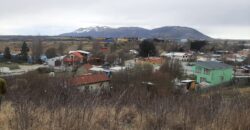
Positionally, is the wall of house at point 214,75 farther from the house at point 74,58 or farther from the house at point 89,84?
the house at point 89,84

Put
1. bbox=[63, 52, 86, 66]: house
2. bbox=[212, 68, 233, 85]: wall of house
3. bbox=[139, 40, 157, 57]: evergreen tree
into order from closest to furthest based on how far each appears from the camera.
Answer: bbox=[212, 68, 233, 85]: wall of house
bbox=[63, 52, 86, 66]: house
bbox=[139, 40, 157, 57]: evergreen tree

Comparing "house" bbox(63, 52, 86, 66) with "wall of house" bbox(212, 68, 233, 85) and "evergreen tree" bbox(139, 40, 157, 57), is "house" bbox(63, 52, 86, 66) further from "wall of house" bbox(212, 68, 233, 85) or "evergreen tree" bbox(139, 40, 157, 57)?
"wall of house" bbox(212, 68, 233, 85)

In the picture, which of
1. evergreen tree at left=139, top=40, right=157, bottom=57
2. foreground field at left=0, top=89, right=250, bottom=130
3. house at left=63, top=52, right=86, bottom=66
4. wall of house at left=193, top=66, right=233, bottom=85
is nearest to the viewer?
foreground field at left=0, top=89, right=250, bottom=130

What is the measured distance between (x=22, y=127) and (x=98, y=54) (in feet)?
214

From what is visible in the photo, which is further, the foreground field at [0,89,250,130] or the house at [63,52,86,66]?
the house at [63,52,86,66]

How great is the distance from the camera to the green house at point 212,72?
45.9 metres

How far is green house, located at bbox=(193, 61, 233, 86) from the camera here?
45.9 m

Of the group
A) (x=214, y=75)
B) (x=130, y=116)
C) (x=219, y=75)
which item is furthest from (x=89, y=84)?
(x=219, y=75)

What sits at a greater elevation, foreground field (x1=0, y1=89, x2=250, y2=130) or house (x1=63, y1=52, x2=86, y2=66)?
foreground field (x1=0, y1=89, x2=250, y2=130)

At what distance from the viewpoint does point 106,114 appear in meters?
3.84

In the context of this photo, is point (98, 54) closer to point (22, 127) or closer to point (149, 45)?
point (149, 45)

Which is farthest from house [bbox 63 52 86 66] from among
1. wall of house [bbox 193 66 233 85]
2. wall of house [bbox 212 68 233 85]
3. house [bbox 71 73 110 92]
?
house [bbox 71 73 110 92]

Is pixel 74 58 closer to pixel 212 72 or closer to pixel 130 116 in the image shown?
pixel 212 72

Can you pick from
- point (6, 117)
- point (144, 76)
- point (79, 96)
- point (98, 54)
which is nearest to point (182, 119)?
point (79, 96)
